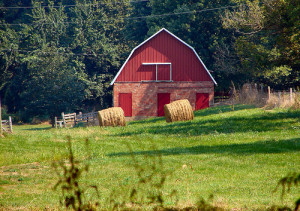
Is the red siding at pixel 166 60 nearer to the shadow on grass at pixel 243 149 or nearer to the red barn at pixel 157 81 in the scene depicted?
the red barn at pixel 157 81

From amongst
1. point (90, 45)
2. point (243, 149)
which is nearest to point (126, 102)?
point (90, 45)

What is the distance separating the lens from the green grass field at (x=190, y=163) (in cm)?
927

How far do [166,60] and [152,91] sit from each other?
338cm

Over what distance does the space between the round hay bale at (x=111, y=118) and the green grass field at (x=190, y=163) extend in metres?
6.03

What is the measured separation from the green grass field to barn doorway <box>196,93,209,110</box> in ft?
60.4

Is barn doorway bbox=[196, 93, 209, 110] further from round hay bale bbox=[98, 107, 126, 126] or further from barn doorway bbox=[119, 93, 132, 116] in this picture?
round hay bale bbox=[98, 107, 126, 126]

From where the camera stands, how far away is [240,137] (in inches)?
794

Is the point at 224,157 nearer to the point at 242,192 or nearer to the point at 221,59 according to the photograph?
the point at 242,192

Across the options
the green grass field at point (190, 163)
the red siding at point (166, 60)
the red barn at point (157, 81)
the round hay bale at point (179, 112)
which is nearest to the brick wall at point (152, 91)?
the red barn at point (157, 81)

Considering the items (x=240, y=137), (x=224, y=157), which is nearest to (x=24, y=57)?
(x=240, y=137)

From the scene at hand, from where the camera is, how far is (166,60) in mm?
44156

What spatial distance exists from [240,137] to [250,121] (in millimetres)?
5797

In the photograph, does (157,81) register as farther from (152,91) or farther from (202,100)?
(202,100)

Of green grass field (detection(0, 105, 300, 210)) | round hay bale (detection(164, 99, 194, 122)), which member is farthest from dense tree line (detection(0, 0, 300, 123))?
green grass field (detection(0, 105, 300, 210))
